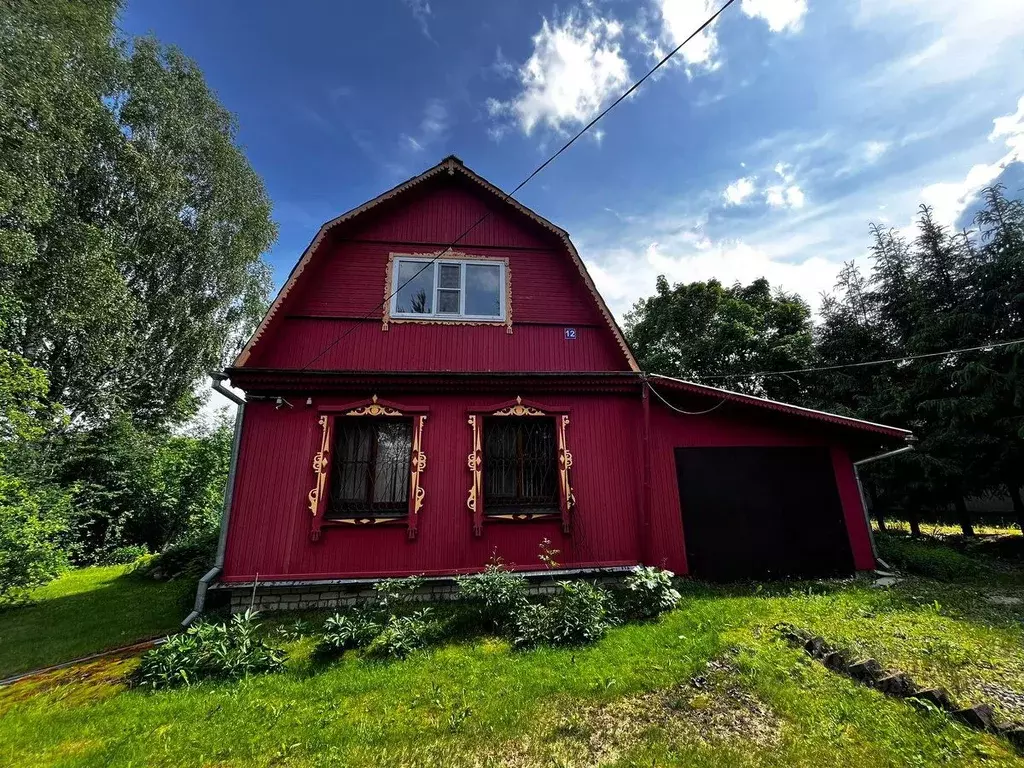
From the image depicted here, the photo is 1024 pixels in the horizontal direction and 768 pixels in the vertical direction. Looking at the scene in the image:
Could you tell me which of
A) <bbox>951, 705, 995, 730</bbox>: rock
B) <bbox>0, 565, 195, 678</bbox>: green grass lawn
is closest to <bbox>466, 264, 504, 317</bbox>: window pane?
<bbox>0, 565, 195, 678</bbox>: green grass lawn


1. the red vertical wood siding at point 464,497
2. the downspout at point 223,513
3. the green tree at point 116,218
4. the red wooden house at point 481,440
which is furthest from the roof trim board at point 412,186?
the green tree at point 116,218

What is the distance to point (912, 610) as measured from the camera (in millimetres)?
5625

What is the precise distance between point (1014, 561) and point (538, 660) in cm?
1324

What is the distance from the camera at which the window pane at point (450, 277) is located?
27.6 feet

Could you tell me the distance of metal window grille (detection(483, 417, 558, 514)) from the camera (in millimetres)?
7352

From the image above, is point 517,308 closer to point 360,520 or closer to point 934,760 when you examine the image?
point 360,520

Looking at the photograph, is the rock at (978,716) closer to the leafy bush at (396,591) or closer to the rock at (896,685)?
the rock at (896,685)

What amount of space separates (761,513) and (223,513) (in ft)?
31.4

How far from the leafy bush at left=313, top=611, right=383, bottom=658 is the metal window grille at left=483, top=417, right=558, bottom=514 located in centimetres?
260

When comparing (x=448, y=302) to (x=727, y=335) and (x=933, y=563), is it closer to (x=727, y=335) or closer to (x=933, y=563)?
(x=933, y=563)

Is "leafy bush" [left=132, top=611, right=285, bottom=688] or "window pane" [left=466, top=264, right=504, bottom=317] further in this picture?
"window pane" [left=466, top=264, right=504, bottom=317]

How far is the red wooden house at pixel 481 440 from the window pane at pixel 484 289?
1.3 inches

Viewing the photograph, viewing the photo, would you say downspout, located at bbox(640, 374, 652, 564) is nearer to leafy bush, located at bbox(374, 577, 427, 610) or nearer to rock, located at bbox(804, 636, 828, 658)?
rock, located at bbox(804, 636, 828, 658)

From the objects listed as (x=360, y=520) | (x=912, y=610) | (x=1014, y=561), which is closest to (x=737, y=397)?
(x=912, y=610)
